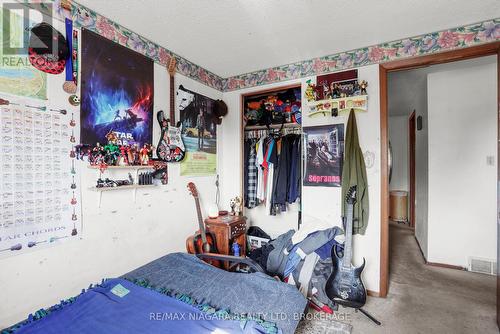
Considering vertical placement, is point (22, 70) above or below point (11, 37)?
below

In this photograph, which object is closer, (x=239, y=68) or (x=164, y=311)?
(x=164, y=311)

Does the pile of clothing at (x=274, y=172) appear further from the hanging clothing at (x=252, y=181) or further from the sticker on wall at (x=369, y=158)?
the sticker on wall at (x=369, y=158)

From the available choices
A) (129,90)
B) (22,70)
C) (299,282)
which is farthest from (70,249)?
(299,282)

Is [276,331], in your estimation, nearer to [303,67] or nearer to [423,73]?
[303,67]

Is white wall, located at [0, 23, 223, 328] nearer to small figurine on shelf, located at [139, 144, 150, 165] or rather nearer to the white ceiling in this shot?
small figurine on shelf, located at [139, 144, 150, 165]

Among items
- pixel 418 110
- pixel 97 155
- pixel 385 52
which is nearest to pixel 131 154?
pixel 97 155

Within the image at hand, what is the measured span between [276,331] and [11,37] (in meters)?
2.15

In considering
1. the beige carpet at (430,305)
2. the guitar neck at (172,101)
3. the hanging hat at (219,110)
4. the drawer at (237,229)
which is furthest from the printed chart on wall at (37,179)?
the beige carpet at (430,305)

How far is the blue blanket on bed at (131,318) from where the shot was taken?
1086mm

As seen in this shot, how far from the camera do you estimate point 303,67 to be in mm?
2514

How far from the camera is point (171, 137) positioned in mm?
2246

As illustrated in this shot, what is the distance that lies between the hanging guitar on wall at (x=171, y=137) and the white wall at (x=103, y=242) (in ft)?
0.19

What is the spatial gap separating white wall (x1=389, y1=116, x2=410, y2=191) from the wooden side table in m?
4.26

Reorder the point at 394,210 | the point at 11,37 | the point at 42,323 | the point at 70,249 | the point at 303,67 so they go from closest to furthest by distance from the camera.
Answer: the point at 42,323 < the point at 11,37 < the point at 70,249 < the point at 303,67 < the point at 394,210
